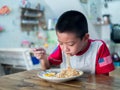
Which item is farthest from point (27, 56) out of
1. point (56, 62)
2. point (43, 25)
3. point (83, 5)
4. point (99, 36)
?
point (99, 36)

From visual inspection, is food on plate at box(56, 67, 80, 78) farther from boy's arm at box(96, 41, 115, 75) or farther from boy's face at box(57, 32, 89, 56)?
boy's arm at box(96, 41, 115, 75)

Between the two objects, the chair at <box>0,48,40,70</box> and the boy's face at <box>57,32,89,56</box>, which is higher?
the boy's face at <box>57,32,89,56</box>

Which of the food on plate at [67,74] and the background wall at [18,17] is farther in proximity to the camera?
the background wall at [18,17]

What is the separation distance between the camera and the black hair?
0.95 meters

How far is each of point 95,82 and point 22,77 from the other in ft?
1.13

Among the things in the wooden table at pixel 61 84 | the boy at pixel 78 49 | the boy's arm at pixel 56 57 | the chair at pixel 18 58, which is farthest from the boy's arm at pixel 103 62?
the chair at pixel 18 58

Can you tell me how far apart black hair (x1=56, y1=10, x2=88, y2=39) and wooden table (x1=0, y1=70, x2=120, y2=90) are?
0.22 meters

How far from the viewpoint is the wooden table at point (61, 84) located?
791 mm

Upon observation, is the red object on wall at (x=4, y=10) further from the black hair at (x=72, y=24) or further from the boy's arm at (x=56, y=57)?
the black hair at (x=72, y=24)

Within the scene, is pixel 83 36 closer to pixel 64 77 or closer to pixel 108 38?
pixel 64 77

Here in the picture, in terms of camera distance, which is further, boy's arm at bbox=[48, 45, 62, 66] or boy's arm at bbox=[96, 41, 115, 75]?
boy's arm at bbox=[48, 45, 62, 66]

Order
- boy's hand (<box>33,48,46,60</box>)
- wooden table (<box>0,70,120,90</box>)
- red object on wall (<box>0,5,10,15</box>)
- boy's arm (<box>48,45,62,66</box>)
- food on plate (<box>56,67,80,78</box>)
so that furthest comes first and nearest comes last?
red object on wall (<box>0,5,10,15</box>), boy's arm (<box>48,45,62,66</box>), boy's hand (<box>33,48,46,60</box>), food on plate (<box>56,67,80,78</box>), wooden table (<box>0,70,120,90</box>)

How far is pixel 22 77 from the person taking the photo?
971mm

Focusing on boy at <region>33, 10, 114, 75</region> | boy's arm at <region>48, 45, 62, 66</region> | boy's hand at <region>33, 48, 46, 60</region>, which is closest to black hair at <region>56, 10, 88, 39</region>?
boy at <region>33, 10, 114, 75</region>
